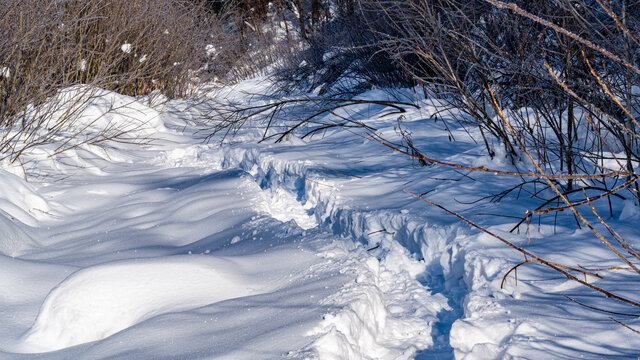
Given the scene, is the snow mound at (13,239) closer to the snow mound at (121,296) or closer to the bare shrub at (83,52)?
the snow mound at (121,296)

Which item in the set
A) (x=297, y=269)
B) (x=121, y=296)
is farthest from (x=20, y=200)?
(x=297, y=269)

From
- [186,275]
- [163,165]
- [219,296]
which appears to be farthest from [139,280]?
[163,165]

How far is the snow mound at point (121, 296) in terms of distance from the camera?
1.61m

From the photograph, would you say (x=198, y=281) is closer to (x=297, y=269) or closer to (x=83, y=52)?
(x=297, y=269)

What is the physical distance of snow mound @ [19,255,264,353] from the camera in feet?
5.28

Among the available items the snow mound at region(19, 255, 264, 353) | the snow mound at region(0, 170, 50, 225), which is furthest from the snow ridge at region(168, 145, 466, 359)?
the snow mound at region(0, 170, 50, 225)

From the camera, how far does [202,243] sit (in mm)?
2504

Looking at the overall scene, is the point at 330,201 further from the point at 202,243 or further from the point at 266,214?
the point at 202,243

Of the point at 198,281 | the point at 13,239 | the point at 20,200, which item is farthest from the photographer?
the point at 20,200

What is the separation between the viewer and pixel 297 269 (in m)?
2.11

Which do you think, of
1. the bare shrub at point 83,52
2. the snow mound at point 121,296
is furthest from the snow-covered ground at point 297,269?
the bare shrub at point 83,52

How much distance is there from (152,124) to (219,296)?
422 centimetres

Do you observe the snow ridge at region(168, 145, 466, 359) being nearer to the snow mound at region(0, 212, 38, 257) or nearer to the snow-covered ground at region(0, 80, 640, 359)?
the snow-covered ground at region(0, 80, 640, 359)

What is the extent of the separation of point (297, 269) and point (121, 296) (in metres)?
0.72
